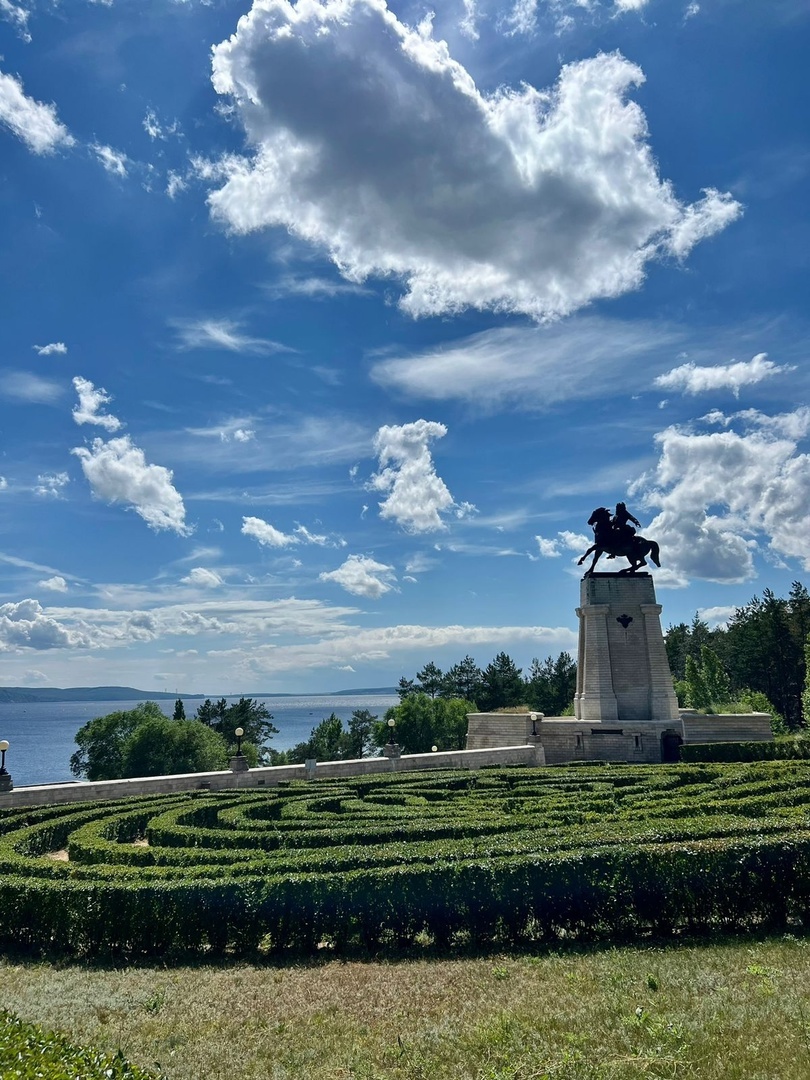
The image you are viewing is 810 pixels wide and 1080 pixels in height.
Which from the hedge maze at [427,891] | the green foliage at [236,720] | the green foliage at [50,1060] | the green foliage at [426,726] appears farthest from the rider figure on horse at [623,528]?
the green foliage at [236,720]

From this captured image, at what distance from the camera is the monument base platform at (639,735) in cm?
2656

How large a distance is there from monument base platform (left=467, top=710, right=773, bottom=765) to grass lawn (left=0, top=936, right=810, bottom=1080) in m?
19.7

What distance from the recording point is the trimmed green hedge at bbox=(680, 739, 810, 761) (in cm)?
2375

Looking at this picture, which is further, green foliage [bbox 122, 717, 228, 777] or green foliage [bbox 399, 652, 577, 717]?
green foliage [bbox 399, 652, 577, 717]

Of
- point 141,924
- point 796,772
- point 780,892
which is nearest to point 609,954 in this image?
point 780,892

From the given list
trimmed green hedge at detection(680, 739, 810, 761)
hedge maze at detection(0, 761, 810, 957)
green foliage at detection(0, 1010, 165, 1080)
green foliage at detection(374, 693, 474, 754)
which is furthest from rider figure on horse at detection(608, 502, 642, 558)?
green foliage at detection(374, 693, 474, 754)

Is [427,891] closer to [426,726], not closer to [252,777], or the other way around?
[252,777]

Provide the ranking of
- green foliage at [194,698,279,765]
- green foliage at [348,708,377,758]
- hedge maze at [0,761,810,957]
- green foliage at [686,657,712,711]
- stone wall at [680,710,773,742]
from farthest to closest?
green foliage at [348,708,377,758], green foliage at [194,698,279,765], green foliage at [686,657,712,711], stone wall at [680,710,773,742], hedge maze at [0,761,810,957]

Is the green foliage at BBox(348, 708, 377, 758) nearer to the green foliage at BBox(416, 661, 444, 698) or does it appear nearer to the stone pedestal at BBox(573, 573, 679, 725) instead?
the green foliage at BBox(416, 661, 444, 698)

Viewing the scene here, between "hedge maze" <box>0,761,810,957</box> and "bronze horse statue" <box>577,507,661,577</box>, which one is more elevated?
"bronze horse statue" <box>577,507,661,577</box>

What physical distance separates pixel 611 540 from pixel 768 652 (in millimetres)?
40372

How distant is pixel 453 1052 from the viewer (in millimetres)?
5566

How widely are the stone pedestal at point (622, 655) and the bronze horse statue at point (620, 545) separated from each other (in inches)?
30.8

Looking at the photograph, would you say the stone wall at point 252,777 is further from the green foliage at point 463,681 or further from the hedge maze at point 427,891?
the green foliage at point 463,681
